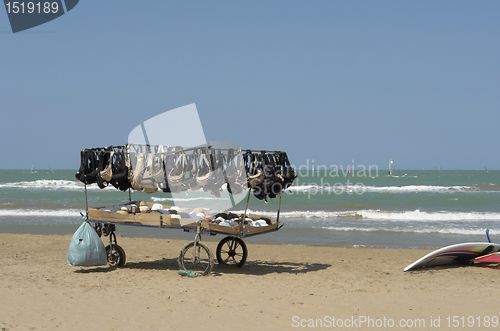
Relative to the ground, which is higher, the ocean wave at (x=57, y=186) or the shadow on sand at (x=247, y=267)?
the ocean wave at (x=57, y=186)

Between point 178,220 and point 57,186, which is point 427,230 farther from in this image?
point 57,186

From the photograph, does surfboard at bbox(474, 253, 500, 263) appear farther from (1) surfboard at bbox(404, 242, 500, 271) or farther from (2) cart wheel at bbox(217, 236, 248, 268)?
(2) cart wheel at bbox(217, 236, 248, 268)

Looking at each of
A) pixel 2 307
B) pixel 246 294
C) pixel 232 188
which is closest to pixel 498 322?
pixel 246 294

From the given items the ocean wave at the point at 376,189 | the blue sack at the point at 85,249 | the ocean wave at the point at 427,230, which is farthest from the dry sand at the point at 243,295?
the ocean wave at the point at 376,189

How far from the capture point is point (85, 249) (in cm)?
750

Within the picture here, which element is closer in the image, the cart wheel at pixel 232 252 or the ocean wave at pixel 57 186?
the cart wheel at pixel 232 252

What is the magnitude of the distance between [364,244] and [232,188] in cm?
659

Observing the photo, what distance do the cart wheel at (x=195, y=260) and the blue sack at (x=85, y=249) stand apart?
1.53m

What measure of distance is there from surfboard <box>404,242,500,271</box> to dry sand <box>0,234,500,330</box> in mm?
229

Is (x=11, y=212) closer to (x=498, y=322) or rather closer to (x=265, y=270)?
(x=265, y=270)

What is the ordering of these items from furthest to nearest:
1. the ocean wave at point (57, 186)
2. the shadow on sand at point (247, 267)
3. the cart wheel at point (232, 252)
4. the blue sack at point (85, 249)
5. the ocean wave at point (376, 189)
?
the ocean wave at point (57, 186)
the ocean wave at point (376, 189)
the cart wheel at point (232, 252)
the shadow on sand at point (247, 267)
the blue sack at point (85, 249)

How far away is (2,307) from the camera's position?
5598mm

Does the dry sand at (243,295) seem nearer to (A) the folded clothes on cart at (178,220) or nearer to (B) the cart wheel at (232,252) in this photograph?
(B) the cart wheel at (232,252)

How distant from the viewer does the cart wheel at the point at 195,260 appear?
24.7ft
